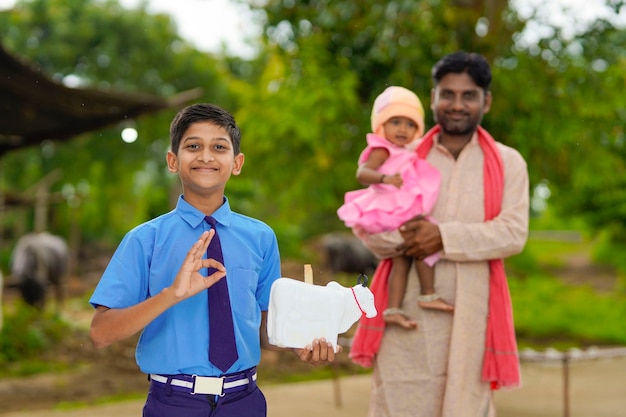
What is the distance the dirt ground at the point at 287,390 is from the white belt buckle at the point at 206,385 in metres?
4.31

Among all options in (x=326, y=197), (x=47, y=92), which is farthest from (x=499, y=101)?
(x=47, y=92)

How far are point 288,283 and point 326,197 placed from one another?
5049 mm

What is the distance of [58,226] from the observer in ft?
76.7

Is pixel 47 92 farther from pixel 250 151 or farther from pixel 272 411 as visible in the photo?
pixel 272 411

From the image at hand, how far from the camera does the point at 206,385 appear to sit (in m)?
2.14

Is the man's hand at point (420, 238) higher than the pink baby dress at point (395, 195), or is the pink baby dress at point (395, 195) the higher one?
the pink baby dress at point (395, 195)

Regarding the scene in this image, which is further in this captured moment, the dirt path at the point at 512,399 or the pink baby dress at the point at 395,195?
the dirt path at the point at 512,399

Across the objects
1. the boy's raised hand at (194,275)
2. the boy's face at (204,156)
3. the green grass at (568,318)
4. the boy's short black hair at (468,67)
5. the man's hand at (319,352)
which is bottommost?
the green grass at (568,318)

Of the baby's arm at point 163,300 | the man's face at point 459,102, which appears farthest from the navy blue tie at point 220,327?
the man's face at point 459,102

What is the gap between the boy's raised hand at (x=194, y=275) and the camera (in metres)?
1.93

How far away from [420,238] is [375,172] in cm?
28

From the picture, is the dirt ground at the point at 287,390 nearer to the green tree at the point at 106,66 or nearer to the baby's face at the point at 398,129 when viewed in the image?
the baby's face at the point at 398,129

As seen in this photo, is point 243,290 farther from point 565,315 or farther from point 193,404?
point 565,315

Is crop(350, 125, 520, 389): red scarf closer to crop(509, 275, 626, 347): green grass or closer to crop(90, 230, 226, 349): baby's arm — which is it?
crop(90, 230, 226, 349): baby's arm
